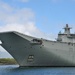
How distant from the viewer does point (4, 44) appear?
66125mm

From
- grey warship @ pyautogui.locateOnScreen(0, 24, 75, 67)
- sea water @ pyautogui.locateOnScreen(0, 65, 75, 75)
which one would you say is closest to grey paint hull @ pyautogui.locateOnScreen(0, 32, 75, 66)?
grey warship @ pyautogui.locateOnScreen(0, 24, 75, 67)

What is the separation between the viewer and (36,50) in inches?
2608

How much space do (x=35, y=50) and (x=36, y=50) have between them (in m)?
0.21

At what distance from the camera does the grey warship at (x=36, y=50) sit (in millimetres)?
64000

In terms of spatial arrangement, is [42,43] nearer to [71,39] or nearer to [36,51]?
[36,51]

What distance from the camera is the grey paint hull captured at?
209 ft

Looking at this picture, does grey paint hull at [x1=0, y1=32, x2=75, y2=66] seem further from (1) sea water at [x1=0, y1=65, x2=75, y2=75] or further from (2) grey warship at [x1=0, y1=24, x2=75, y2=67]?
(1) sea water at [x1=0, y1=65, x2=75, y2=75]

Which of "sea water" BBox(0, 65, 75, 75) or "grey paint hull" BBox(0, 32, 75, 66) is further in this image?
"grey paint hull" BBox(0, 32, 75, 66)

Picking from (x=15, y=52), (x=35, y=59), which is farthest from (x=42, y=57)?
(x=15, y=52)

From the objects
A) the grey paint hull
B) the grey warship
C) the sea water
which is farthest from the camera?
the grey warship

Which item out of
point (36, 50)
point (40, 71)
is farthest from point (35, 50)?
point (40, 71)

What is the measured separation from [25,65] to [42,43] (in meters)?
6.36

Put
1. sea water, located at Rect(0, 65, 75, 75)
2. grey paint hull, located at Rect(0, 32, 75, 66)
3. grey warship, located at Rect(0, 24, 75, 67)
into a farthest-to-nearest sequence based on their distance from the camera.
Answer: grey warship, located at Rect(0, 24, 75, 67) < grey paint hull, located at Rect(0, 32, 75, 66) < sea water, located at Rect(0, 65, 75, 75)

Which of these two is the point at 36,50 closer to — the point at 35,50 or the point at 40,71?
the point at 35,50
